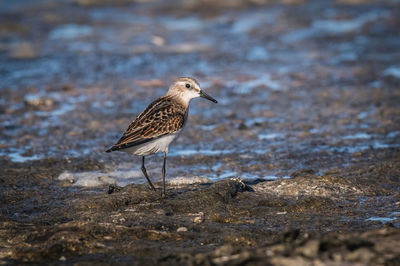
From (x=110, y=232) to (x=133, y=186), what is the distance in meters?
1.75

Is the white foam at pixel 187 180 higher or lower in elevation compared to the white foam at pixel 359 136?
higher

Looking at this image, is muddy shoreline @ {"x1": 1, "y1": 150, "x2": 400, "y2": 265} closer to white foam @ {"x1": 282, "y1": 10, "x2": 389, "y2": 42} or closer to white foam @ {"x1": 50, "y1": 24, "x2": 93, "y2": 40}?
white foam @ {"x1": 282, "y1": 10, "x2": 389, "y2": 42}

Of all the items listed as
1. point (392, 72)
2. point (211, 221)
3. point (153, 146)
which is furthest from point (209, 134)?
point (392, 72)

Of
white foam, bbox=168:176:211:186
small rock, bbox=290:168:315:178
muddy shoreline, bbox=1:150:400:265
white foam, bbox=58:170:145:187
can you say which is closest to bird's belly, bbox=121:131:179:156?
muddy shoreline, bbox=1:150:400:265

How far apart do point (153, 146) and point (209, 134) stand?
3184mm

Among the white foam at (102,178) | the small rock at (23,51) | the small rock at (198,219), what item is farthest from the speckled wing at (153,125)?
the small rock at (23,51)

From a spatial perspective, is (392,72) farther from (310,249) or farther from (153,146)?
(310,249)

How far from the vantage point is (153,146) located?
7.28m

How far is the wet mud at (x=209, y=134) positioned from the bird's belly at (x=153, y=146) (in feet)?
1.39

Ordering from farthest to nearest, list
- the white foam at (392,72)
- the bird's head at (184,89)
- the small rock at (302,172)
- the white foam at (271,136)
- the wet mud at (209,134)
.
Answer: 1. the white foam at (392,72)
2. the white foam at (271,136)
3. the small rock at (302,172)
4. the bird's head at (184,89)
5. the wet mud at (209,134)

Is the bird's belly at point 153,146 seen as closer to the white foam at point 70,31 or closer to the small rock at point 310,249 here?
the small rock at point 310,249

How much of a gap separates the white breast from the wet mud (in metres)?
0.42

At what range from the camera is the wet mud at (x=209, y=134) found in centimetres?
552

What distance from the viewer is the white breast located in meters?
7.21
